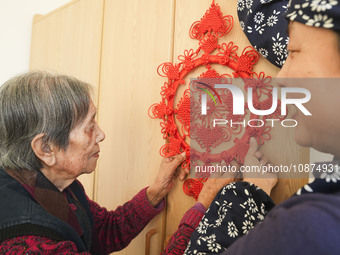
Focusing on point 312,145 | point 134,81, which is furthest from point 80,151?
point 312,145

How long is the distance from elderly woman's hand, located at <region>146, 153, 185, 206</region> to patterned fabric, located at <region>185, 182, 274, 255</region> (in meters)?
0.26

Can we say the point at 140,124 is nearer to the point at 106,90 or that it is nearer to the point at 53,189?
the point at 106,90

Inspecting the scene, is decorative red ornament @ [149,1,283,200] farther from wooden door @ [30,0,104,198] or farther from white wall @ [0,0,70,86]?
white wall @ [0,0,70,86]

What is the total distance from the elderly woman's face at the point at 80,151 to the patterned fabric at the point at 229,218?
0.40 meters

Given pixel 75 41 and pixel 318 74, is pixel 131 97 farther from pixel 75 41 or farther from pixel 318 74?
pixel 318 74

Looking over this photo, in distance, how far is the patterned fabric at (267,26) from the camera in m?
0.77

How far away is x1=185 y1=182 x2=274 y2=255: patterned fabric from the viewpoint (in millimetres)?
697

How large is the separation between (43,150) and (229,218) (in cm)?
54

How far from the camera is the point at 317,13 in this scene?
1.56 ft

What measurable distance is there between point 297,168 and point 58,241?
0.68m

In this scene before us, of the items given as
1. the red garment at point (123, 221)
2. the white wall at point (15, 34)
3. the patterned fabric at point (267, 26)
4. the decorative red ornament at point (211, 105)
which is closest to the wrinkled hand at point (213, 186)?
the decorative red ornament at point (211, 105)

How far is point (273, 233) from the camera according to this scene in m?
0.41

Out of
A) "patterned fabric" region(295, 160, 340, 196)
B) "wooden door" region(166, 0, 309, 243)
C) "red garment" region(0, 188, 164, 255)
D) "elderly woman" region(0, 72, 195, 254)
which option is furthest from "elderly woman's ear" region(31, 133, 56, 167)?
"patterned fabric" region(295, 160, 340, 196)

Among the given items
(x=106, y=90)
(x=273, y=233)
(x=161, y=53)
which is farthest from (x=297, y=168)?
(x=106, y=90)
